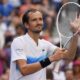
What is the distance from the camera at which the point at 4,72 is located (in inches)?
381

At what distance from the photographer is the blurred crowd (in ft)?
31.8

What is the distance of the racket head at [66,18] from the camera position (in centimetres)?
595

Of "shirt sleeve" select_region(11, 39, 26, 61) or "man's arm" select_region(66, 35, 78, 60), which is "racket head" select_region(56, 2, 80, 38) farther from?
"shirt sleeve" select_region(11, 39, 26, 61)

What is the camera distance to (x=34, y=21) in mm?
5789

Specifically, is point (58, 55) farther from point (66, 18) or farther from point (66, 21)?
point (66, 18)

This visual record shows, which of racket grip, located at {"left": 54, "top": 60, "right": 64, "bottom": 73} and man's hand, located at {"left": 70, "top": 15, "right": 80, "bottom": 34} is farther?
racket grip, located at {"left": 54, "top": 60, "right": 64, "bottom": 73}

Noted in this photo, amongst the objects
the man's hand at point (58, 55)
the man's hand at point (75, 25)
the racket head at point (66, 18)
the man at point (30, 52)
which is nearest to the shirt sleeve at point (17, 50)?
the man at point (30, 52)

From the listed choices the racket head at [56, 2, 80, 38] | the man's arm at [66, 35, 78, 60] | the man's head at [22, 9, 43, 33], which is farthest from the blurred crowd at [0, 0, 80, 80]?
the man's head at [22, 9, 43, 33]

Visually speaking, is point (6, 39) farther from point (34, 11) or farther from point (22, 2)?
point (34, 11)

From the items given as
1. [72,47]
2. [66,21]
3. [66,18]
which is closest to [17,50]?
[72,47]

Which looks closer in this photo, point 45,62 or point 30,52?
point 45,62

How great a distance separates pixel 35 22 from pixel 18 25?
17.7 ft

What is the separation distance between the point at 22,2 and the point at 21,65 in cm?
707

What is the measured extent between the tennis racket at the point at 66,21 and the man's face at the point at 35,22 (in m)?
0.36
